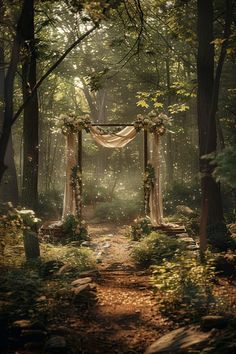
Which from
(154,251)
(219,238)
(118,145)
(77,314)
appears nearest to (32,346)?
(77,314)

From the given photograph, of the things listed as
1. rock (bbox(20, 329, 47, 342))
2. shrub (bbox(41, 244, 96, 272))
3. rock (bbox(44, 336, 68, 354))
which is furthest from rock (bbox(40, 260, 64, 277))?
rock (bbox(44, 336, 68, 354))

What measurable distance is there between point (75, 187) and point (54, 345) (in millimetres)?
8881

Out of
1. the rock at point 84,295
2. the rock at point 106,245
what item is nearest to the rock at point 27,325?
the rock at point 84,295

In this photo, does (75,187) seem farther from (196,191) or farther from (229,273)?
(196,191)

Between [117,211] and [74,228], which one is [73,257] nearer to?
[74,228]

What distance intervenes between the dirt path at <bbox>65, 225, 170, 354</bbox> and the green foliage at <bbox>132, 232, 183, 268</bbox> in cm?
35

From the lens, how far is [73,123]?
1355 cm

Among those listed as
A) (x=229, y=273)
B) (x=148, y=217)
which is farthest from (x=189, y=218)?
(x=229, y=273)

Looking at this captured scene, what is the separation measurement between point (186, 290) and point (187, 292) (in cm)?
7

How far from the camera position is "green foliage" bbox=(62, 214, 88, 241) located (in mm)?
13055

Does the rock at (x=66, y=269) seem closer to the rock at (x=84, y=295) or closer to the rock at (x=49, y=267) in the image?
the rock at (x=49, y=267)

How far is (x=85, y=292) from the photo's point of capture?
7164 millimetres

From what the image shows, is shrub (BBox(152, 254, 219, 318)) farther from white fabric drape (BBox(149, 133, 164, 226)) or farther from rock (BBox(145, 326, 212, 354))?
white fabric drape (BBox(149, 133, 164, 226))

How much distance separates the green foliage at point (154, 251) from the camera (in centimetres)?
984
